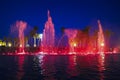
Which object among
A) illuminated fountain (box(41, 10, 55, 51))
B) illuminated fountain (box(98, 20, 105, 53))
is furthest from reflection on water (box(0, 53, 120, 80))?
illuminated fountain (box(98, 20, 105, 53))

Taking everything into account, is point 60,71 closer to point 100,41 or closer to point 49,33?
point 49,33

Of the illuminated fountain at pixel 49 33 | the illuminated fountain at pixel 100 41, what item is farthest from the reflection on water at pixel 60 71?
the illuminated fountain at pixel 100 41

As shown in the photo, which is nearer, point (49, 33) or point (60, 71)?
point (60, 71)

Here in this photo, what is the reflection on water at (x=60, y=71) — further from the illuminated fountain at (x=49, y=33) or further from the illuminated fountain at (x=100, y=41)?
the illuminated fountain at (x=100, y=41)

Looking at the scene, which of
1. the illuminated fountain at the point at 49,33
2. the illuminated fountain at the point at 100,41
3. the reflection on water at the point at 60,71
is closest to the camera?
the reflection on water at the point at 60,71

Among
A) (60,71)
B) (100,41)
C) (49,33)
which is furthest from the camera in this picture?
(100,41)

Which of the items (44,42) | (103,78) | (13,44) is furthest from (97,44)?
(103,78)

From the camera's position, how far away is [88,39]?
138 meters

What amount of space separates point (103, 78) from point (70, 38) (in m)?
90.8

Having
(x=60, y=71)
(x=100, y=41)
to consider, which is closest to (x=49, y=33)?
(x=100, y=41)

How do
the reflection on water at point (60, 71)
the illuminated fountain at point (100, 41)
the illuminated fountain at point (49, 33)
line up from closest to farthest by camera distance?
the reflection on water at point (60, 71) < the illuminated fountain at point (49, 33) < the illuminated fountain at point (100, 41)

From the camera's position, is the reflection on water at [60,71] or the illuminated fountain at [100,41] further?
the illuminated fountain at [100,41]

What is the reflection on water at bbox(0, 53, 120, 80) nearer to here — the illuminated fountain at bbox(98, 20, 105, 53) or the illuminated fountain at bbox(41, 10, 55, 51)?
the illuminated fountain at bbox(41, 10, 55, 51)

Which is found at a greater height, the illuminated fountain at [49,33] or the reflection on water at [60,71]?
the illuminated fountain at [49,33]
